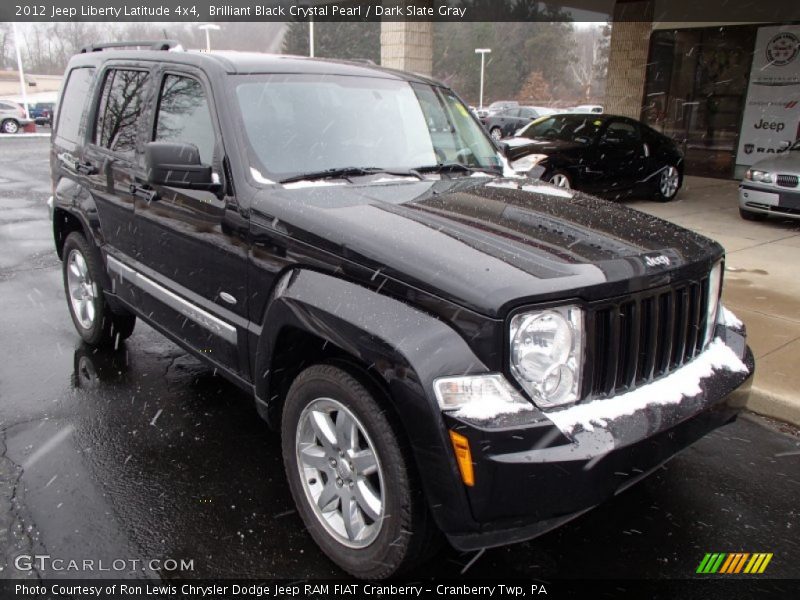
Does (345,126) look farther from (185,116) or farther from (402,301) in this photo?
(402,301)

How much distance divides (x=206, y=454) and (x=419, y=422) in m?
1.86

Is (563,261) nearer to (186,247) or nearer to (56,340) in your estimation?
(186,247)

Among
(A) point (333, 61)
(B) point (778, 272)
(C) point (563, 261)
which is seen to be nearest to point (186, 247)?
(A) point (333, 61)

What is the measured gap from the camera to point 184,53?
3.60 meters

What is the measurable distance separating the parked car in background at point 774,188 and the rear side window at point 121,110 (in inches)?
355

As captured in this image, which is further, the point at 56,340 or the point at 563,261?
the point at 56,340

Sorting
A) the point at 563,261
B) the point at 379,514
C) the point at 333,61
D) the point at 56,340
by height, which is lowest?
the point at 56,340

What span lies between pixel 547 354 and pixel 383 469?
0.71 metres

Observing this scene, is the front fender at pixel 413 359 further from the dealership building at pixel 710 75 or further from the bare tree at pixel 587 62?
the bare tree at pixel 587 62

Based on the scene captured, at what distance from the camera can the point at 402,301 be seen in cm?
231

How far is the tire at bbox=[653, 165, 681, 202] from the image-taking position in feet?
39.4

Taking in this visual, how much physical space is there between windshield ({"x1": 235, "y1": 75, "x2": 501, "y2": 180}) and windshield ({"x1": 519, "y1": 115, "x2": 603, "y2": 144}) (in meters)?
8.04

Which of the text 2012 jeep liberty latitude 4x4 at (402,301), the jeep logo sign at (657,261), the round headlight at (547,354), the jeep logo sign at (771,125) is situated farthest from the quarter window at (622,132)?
the round headlight at (547,354)

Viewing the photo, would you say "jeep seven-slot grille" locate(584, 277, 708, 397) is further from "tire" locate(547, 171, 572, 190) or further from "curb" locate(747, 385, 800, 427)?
"tire" locate(547, 171, 572, 190)
